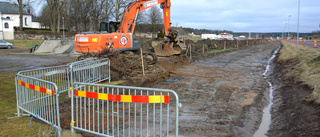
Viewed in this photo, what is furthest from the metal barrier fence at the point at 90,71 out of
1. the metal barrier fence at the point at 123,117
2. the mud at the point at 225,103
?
the metal barrier fence at the point at 123,117

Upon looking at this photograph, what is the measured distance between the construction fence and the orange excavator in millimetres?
2537

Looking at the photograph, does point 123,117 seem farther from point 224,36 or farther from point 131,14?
point 224,36

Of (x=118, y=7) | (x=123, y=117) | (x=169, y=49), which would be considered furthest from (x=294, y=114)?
(x=118, y=7)

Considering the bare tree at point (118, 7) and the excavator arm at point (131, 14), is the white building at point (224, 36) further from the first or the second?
the excavator arm at point (131, 14)

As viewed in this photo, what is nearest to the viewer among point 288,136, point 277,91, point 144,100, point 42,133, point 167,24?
point 144,100

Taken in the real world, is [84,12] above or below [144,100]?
above

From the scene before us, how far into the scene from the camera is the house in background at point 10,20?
4194cm

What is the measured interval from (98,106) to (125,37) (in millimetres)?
9423

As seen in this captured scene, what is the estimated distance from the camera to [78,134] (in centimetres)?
511

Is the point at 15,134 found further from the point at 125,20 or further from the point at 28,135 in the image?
the point at 125,20

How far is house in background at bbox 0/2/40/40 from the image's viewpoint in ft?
138

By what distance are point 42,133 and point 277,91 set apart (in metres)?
9.32

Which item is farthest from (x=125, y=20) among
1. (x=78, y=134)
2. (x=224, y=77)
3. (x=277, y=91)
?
(x=78, y=134)

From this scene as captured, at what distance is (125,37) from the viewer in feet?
46.1
